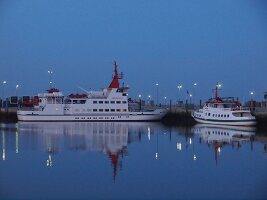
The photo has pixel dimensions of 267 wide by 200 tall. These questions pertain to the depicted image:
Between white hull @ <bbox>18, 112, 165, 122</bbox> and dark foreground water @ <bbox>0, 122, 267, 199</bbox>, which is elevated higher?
white hull @ <bbox>18, 112, 165, 122</bbox>

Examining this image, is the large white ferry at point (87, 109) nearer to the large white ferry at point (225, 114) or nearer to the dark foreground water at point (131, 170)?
the large white ferry at point (225, 114)

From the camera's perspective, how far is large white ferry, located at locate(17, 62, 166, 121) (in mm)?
49656

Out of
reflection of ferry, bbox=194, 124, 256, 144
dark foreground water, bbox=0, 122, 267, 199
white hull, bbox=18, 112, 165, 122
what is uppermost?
white hull, bbox=18, 112, 165, 122

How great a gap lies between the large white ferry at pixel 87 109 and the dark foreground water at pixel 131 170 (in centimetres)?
2549

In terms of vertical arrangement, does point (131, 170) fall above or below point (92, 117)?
below

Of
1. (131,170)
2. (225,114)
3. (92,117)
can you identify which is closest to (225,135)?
(225,114)

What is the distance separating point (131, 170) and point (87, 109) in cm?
3507

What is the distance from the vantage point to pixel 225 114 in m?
42.3

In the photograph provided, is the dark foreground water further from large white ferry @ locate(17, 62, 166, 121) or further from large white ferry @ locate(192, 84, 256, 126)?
large white ferry @ locate(17, 62, 166, 121)

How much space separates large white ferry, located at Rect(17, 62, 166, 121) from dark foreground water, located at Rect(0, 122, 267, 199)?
25.5m

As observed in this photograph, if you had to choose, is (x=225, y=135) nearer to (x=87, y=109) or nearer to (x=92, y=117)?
(x=92, y=117)

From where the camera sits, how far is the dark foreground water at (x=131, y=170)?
483 inches

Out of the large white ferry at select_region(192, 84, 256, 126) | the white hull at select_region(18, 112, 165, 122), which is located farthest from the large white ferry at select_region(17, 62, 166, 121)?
the large white ferry at select_region(192, 84, 256, 126)

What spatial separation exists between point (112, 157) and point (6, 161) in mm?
4316
